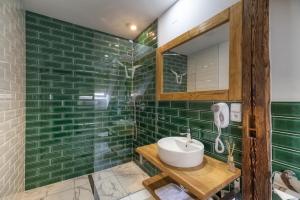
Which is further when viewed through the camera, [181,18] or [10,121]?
[181,18]

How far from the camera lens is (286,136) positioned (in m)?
0.84

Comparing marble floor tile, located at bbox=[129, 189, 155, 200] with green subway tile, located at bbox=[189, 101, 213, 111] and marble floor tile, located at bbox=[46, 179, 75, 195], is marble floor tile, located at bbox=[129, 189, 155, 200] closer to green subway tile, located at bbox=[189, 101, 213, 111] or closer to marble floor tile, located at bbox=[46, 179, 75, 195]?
marble floor tile, located at bbox=[46, 179, 75, 195]

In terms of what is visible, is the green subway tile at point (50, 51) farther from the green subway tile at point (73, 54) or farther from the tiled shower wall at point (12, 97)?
the tiled shower wall at point (12, 97)

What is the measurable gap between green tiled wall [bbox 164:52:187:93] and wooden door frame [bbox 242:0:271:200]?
70 cm

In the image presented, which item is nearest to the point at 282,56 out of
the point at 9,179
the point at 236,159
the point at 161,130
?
the point at 236,159

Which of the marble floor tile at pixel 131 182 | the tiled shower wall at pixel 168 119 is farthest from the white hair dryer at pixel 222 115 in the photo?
the marble floor tile at pixel 131 182

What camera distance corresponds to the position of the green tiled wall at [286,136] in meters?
0.80

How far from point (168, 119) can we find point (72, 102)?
4.66 ft

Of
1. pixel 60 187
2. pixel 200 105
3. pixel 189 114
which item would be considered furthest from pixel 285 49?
pixel 60 187

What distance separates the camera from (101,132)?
2369 mm

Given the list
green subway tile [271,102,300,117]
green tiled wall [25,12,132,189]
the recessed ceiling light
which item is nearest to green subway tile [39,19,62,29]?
green tiled wall [25,12,132,189]

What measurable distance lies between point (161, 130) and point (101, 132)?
104 centimetres

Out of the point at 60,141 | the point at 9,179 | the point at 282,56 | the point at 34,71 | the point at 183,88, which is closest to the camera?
the point at 282,56

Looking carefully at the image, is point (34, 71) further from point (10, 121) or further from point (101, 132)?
point (101, 132)
